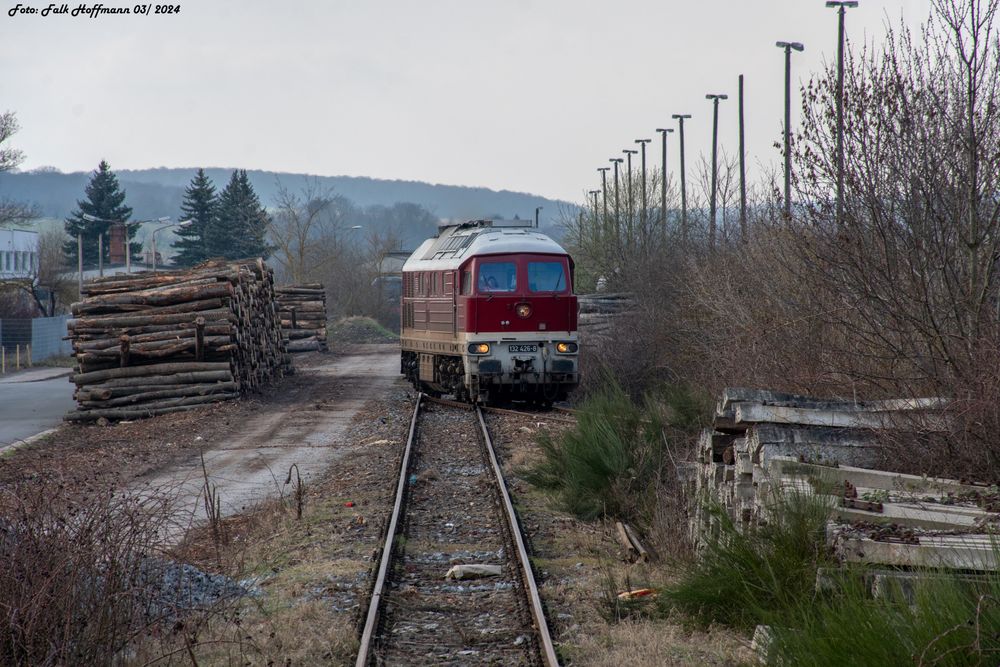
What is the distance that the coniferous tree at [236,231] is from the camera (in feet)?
237

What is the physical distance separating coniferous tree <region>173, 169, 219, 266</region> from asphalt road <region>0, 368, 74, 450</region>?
33532mm

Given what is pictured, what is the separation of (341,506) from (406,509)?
0.88m

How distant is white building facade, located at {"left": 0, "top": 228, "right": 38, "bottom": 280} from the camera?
76062mm

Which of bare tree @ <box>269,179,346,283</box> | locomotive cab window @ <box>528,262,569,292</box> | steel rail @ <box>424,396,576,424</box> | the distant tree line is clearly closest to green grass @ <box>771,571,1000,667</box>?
steel rail @ <box>424,396,576,424</box>

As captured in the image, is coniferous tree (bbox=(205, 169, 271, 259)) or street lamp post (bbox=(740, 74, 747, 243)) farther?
coniferous tree (bbox=(205, 169, 271, 259))

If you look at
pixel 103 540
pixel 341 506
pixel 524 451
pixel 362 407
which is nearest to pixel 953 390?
pixel 103 540

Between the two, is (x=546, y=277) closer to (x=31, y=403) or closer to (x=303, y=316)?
(x=31, y=403)

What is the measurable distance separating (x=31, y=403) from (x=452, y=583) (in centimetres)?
2224

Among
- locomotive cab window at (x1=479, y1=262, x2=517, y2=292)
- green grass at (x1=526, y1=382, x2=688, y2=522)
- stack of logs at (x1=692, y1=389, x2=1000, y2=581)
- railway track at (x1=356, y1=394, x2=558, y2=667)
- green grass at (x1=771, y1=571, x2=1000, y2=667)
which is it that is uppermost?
locomotive cab window at (x1=479, y1=262, x2=517, y2=292)

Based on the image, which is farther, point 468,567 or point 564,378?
point 564,378

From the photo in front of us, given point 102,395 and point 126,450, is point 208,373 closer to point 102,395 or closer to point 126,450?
point 102,395

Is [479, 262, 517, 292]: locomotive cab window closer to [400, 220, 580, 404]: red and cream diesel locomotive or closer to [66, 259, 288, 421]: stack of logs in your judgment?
Answer: [400, 220, 580, 404]: red and cream diesel locomotive

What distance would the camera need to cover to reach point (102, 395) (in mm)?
22703

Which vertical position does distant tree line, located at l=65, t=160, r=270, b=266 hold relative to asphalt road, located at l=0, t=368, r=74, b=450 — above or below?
above
